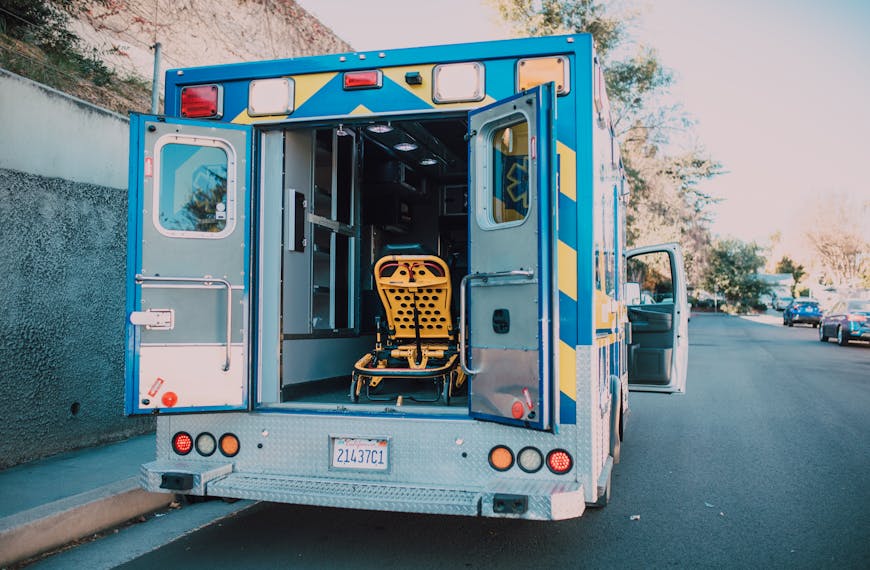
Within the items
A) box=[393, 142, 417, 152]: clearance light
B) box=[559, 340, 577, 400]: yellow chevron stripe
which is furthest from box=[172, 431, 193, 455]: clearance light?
box=[393, 142, 417, 152]: clearance light

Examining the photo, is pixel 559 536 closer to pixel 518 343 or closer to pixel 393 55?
pixel 518 343

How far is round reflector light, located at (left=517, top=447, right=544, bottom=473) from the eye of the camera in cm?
396

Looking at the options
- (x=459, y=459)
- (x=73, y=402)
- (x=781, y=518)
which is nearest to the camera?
(x=459, y=459)

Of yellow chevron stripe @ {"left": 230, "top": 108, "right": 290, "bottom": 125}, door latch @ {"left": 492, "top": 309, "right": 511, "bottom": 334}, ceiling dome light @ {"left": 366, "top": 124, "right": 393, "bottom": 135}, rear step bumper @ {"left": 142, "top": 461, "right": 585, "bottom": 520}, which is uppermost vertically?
ceiling dome light @ {"left": 366, "top": 124, "right": 393, "bottom": 135}

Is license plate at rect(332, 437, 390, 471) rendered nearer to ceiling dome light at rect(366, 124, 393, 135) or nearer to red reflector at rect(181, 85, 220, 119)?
red reflector at rect(181, 85, 220, 119)

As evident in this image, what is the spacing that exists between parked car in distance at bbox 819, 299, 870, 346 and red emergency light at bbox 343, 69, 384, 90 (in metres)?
21.9

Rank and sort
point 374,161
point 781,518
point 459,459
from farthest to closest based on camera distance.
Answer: point 374,161
point 781,518
point 459,459

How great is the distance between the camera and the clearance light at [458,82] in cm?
416

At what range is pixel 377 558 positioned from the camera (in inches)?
171

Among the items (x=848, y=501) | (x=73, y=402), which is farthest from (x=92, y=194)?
(x=848, y=501)

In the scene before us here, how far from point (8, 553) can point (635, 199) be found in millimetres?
23589

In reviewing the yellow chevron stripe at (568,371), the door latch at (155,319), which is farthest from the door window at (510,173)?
the door latch at (155,319)

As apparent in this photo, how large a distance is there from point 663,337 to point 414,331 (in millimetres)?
2994

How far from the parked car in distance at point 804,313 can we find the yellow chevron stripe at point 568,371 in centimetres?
3758
